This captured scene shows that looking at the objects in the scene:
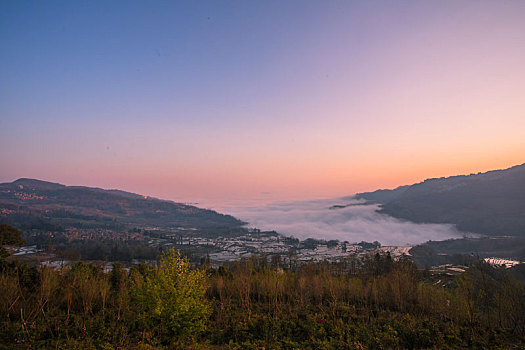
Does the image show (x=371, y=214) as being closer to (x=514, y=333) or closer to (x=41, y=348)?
(x=514, y=333)

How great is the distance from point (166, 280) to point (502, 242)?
145 meters

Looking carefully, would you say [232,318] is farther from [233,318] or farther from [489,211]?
[489,211]

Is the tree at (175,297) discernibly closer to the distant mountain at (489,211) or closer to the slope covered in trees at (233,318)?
the slope covered in trees at (233,318)

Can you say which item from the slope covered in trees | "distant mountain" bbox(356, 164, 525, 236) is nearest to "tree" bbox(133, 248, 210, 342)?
the slope covered in trees

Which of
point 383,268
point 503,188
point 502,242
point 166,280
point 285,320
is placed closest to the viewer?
point 166,280

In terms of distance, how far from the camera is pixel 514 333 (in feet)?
38.3

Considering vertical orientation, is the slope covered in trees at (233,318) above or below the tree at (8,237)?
below

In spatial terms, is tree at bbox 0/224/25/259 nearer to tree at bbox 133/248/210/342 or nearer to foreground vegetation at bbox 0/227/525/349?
foreground vegetation at bbox 0/227/525/349

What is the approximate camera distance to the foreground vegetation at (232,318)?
9.32 metres

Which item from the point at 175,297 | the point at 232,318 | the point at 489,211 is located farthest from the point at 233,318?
the point at 489,211

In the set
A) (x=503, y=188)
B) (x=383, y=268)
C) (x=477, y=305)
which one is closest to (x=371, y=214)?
(x=503, y=188)

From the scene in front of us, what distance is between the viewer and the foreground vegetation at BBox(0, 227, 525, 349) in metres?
9.32

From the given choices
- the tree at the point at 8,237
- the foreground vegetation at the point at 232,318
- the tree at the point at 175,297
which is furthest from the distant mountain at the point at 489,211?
the tree at the point at 8,237

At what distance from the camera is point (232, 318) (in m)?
13.4
